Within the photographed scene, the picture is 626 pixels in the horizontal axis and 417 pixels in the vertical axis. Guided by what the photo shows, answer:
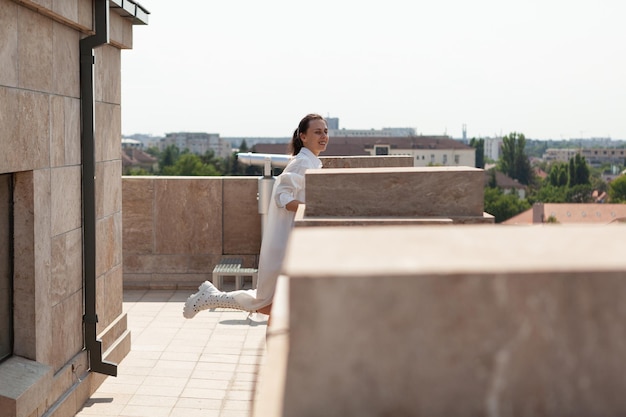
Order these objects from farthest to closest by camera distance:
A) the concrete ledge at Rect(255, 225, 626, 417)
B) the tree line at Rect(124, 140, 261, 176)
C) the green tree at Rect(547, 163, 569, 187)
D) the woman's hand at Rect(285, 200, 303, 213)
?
the green tree at Rect(547, 163, 569, 187)
the tree line at Rect(124, 140, 261, 176)
the woman's hand at Rect(285, 200, 303, 213)
the concrete ledge at Rect(255, 225, 626, 417)

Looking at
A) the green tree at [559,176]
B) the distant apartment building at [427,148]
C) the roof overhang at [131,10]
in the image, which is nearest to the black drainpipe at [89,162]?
the roof overhang at [131,10]

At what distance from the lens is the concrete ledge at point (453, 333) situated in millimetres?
1262

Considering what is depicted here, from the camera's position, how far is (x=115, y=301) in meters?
6.57

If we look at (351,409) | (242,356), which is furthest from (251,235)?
(351,409)

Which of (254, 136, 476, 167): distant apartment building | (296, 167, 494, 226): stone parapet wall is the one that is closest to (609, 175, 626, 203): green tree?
(254, 136, 476, 167): distant apartment building

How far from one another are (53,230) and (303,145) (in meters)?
1.69

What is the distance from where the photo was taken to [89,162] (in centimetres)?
554

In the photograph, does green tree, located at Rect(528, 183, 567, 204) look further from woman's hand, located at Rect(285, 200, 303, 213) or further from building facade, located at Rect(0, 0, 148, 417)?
woman's hand, located at Rect(285, 200, 303, 213)

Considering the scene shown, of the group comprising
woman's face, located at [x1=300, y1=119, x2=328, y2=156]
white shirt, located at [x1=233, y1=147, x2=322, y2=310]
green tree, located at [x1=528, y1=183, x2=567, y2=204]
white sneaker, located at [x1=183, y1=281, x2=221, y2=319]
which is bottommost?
green tree, located at [x1=528, y1=183, x2=567, y2=204]

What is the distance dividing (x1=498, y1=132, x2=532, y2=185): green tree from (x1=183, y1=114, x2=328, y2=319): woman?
13488 cm

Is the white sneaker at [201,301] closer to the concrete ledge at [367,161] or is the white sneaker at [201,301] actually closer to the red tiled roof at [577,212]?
the concrete ledge at [367,161]

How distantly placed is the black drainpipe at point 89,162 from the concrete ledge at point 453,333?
448cm

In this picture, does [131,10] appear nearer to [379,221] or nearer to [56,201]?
[56,201]

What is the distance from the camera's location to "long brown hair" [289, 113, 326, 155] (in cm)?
473
